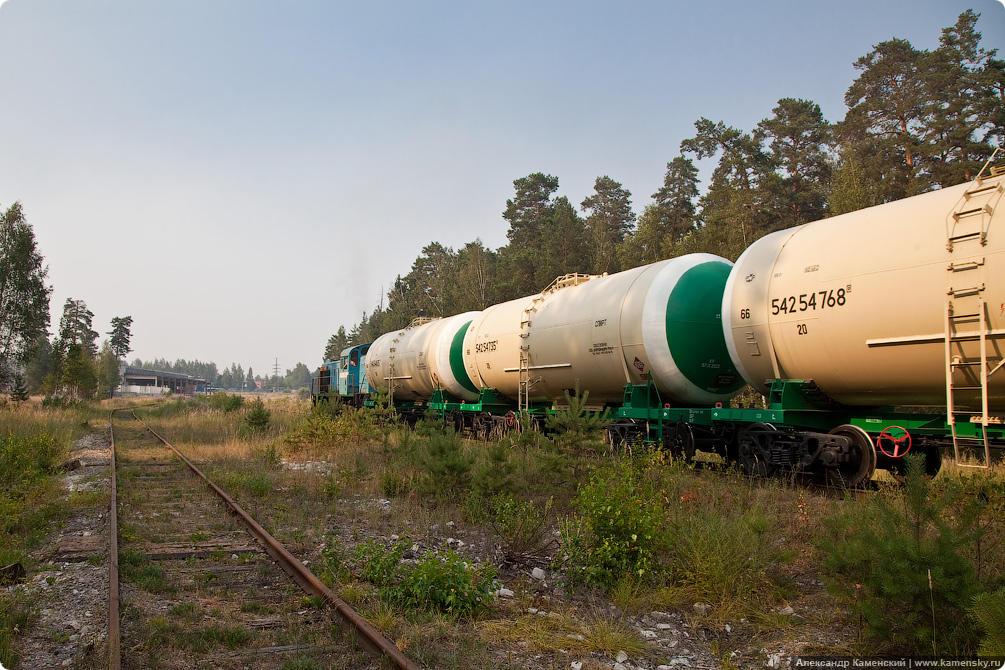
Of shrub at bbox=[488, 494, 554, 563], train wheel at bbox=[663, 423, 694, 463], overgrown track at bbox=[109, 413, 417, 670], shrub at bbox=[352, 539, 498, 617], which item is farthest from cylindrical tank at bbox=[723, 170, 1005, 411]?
overgrown track at bbox=[109, 413, 417, 670]

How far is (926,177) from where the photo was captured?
84.5 feet

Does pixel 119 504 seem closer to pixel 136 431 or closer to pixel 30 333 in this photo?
pixel 136 431

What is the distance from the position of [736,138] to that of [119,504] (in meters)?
35.5

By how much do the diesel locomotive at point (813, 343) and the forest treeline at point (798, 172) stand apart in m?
13.1

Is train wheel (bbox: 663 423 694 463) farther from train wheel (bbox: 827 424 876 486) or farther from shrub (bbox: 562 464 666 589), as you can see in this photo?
shrub (bbox: 562 464 666 589)

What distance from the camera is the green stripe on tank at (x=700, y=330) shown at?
36.2ft

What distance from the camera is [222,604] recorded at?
5527 mm

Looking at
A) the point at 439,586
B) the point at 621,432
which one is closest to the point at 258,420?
the point at 621,432

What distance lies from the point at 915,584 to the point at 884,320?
15.4 ft

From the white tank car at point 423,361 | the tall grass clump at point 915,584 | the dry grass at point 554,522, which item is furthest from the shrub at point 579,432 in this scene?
the white tank car at point 423,361

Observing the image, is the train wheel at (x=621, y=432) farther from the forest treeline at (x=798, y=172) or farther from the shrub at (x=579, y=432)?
the forest treeline at (x=798, y=172)

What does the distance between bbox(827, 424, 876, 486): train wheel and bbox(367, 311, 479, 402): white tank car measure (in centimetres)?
1100

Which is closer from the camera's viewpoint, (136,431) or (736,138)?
(136,431)

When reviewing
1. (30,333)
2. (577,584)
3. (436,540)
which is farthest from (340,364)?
(577,584)
